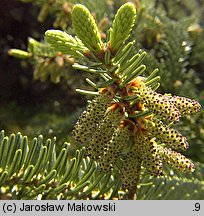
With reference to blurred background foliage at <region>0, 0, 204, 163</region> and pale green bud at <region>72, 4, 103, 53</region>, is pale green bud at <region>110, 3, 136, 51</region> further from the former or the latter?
blurred background foliage at <region>0, 0, 204, 163</region>

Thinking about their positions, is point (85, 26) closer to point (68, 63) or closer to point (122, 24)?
point (122, 24)

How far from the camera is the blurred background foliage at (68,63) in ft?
3.40

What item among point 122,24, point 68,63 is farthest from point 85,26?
point 68,63

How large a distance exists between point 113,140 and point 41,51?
58 centimetres

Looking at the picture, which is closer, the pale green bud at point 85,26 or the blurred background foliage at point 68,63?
the pale green bud at point 85,26

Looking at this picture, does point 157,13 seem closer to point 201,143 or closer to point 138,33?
point 138,33

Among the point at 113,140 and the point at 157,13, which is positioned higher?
the point at 157,13

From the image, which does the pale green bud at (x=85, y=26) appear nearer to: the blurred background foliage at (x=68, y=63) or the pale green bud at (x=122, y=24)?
the pale green bud at (x=122, y=24)

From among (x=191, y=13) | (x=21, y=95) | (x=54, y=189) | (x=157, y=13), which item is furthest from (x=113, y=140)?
(x=191, y=13)

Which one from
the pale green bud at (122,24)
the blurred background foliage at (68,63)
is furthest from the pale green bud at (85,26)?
the blurred background foliage at (68,63)

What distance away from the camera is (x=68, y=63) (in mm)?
1149
